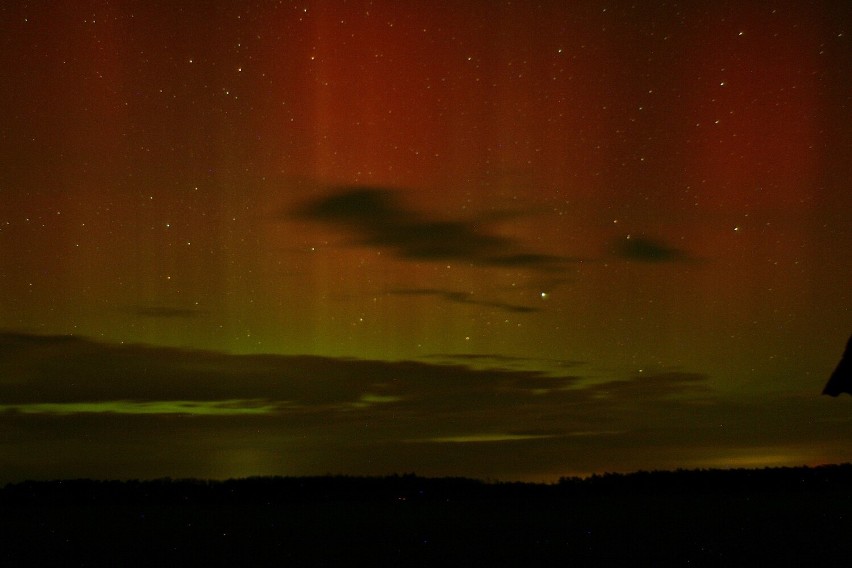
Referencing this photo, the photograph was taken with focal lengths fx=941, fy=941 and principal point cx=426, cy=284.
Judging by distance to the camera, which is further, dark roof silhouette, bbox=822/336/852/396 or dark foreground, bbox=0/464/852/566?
dark foreground, bbox=0/464/852/566

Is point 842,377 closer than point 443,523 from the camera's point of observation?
Yes

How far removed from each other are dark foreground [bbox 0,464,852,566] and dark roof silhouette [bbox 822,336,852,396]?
3777mm

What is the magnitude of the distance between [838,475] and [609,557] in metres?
19.6

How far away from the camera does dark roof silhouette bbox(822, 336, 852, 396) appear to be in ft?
40.6

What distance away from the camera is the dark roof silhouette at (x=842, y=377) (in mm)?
12375

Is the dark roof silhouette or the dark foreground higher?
the dark roof silhouette

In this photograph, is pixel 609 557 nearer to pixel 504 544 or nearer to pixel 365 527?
pixel 504 544

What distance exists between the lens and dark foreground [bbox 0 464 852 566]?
16.5 metres

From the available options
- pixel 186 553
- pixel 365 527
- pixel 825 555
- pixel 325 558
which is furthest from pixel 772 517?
pixel 186 553

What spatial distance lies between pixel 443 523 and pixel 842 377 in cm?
1175

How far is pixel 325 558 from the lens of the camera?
16547 millimetres

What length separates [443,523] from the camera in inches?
869

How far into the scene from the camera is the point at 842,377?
40.8 ft

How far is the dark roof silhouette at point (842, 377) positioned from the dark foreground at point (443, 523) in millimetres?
Answer: 3777
